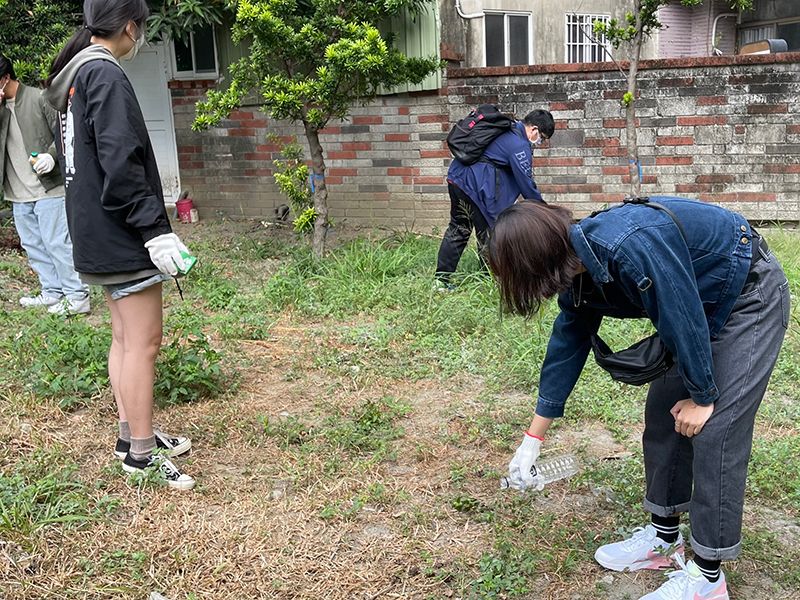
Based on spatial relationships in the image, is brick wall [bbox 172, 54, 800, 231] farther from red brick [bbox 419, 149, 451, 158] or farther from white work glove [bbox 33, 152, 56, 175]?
white work glove [bbox 33, 152, 56, 175]

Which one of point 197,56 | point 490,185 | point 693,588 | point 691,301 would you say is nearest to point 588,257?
point 691,301

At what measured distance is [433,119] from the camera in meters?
7.95

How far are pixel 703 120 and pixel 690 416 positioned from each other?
581 centimetres

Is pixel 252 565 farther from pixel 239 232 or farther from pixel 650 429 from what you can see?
pixel 239 232

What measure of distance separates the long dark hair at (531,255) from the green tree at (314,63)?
13.4 ft

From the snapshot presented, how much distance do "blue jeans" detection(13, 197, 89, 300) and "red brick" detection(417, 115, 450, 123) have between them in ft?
12.1

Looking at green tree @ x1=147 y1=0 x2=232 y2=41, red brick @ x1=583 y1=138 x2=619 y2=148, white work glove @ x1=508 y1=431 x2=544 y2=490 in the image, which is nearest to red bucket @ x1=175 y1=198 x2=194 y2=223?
green tree @ x1=147 y1=0 x2=232 y2=41

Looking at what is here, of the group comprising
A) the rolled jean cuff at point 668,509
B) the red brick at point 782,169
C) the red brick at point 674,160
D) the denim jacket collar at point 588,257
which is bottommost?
the rolled jean cuff at point 668,509

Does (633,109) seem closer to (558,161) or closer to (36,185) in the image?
(558,161)

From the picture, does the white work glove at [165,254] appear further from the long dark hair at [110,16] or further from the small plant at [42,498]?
the small plant at [42,498]

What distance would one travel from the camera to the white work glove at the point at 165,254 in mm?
2893

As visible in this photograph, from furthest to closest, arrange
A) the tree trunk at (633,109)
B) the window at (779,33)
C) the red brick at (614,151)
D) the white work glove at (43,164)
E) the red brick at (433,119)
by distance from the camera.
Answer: the window at (779,33) → the red brick at (433,119) → the red brick at (614,151) → the tree trunk at (633,109) → the white work glove at (43,164)

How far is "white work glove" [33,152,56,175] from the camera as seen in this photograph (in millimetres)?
5312

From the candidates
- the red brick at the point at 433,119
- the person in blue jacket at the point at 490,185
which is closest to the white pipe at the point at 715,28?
the red brick at the point at 433,119
